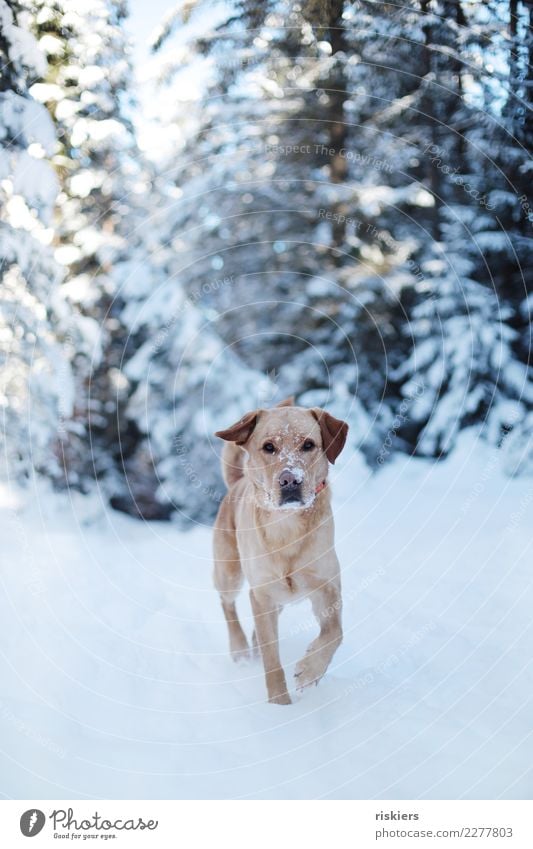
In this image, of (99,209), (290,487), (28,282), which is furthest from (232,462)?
(99,209)

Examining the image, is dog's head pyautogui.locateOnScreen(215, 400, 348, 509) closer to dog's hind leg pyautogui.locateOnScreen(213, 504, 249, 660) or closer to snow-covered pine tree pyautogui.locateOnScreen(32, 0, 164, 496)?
dog's hind leg pyautogui.locateOnScreen(213, 504, 249, 660)

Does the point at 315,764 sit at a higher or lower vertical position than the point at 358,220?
lower

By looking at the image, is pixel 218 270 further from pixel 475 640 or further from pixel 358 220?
pixel 475 640

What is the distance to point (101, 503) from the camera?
23.3 ft

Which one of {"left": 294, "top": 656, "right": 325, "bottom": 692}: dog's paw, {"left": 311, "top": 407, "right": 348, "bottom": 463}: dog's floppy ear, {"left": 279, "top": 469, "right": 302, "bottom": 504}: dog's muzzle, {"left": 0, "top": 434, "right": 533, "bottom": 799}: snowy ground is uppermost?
{"left": 311, "top": 407, "right": 348, "bottom": 463}: dog's floppy ear

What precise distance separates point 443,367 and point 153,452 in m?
3.23

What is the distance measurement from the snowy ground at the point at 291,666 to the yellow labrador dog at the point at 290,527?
0.29 meters

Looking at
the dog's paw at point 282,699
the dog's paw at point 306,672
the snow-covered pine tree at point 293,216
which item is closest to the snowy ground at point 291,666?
the dog's paw at point 282,699

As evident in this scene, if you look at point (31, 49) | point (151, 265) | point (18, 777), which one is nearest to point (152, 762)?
point (18, 777)
